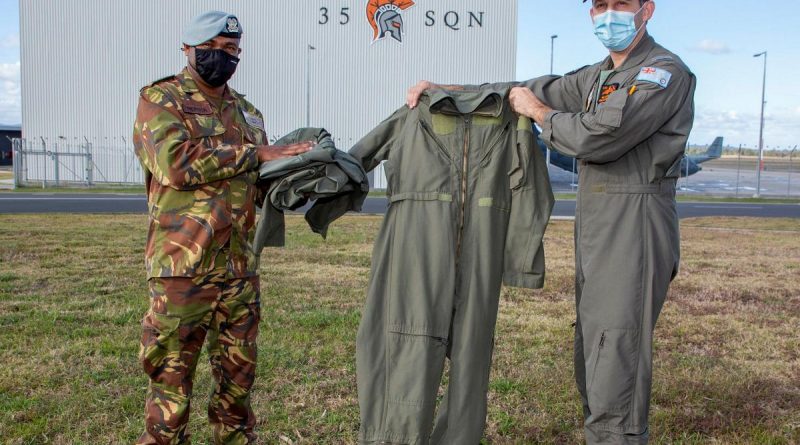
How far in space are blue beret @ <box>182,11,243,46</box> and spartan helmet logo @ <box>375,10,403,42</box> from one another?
94.9 feet

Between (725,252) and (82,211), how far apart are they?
13.5 meters

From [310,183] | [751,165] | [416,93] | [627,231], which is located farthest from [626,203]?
[751,165]

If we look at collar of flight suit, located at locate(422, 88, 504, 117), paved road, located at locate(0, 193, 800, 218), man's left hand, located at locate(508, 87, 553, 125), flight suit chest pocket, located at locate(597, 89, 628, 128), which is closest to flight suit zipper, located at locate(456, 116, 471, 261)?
collar of flight suit, located at locate(422, 88, 504, 117)

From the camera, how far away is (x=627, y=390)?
116 inches

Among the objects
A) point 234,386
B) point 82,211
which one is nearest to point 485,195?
point 234,386

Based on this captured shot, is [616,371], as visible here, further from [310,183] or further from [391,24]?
[391,24]

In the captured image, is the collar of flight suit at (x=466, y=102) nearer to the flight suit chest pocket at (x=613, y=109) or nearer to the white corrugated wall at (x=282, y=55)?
the flight suit chest pocket at (x=613, y=109)

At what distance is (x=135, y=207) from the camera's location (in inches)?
691

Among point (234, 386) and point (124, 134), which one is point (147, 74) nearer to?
point (124, 134)

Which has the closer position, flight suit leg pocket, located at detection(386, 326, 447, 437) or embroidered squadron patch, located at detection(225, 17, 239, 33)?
flight suit leg pocket, located at detection(386, 326, 447, 437)

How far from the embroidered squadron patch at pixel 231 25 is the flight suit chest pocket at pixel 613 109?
5.69ft

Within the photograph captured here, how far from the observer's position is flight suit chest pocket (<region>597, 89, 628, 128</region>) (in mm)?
2762

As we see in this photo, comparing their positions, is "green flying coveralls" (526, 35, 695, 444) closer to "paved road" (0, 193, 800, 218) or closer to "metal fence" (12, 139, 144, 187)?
"paved road" (0, 193, 800, 218)

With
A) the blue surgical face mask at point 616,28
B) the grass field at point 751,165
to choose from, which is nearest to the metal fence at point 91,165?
the blue surgical face mask at point 616,28
